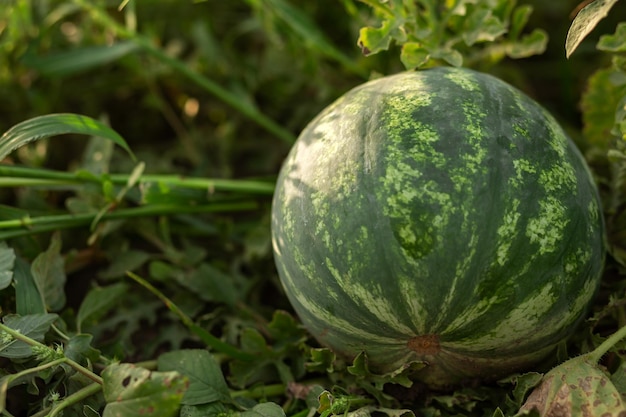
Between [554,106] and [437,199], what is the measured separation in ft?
5.51

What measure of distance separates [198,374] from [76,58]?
1.40m

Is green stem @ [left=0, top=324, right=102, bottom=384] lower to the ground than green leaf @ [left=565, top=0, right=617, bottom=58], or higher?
lower

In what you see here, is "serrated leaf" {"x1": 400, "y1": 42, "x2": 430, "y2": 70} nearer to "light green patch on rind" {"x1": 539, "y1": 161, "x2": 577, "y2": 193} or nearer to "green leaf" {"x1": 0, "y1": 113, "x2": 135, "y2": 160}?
"light green patch on rind" {"x1": 539, "y1": 161, "x2": 577, "y2": 193}

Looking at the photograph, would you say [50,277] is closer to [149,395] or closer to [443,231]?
[149,395]

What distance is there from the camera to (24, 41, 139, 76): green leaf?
2.43 metres

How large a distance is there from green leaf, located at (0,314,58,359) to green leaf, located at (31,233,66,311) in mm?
174

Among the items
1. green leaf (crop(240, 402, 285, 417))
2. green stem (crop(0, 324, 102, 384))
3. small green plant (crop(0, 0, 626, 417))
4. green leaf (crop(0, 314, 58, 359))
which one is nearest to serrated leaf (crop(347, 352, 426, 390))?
small green plant (crop(0, 0, 626, 417))

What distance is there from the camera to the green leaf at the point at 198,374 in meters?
1.61

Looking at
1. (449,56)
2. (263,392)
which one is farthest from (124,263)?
(449,56)

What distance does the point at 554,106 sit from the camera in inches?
113

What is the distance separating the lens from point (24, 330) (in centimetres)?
155

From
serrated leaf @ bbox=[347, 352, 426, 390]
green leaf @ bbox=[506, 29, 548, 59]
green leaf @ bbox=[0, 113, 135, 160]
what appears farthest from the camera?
green leaf @ bbox=[506, 29, 548, 59]

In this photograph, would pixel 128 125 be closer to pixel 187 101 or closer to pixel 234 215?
pixel 187 101

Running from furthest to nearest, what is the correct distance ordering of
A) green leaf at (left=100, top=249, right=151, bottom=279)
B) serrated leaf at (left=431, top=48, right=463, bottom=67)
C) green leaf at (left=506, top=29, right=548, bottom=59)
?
green leaf at (left=100, top=249, right=151, bottom=279), green leaf at (left=506, top=29, right=548, bottom=59), serrated leaf at (left=431, top=48, right=463, bottom=67)
